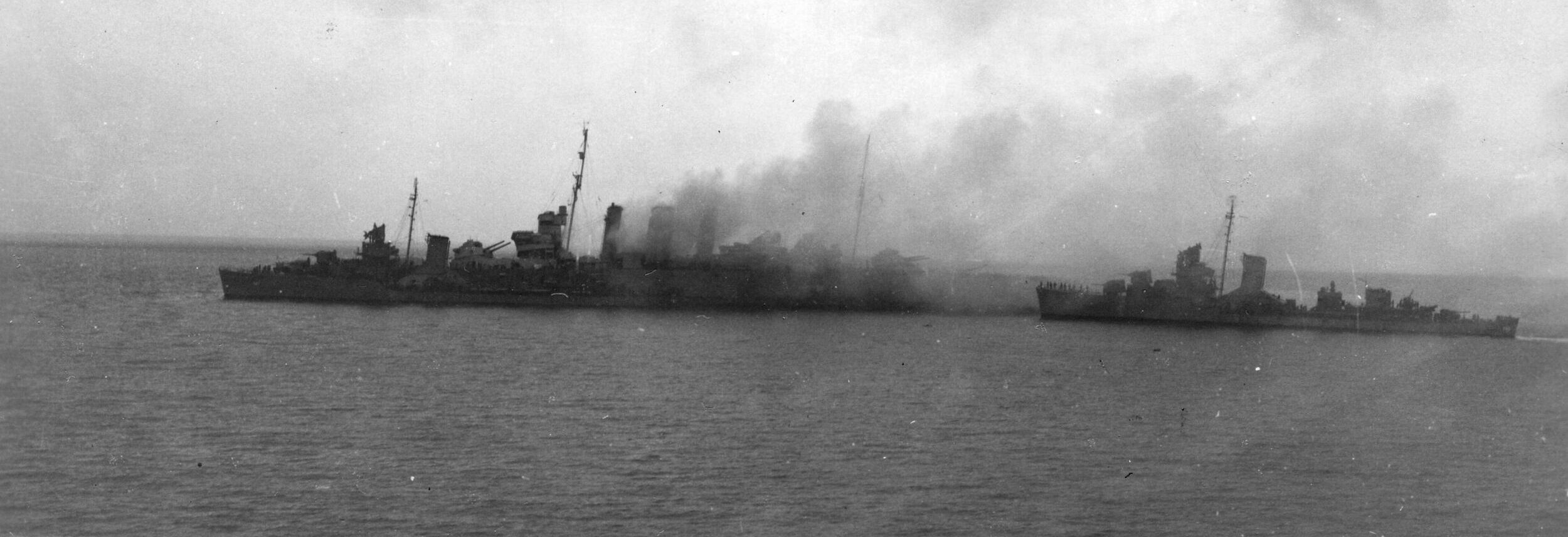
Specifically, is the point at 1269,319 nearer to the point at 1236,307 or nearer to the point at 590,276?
the point at 1236,307

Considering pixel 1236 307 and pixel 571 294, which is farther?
pixel 1236 307

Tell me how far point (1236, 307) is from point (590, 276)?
37.6m

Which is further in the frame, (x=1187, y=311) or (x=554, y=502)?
(x=1187, y=311)

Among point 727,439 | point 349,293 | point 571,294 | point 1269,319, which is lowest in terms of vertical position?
point 727,439

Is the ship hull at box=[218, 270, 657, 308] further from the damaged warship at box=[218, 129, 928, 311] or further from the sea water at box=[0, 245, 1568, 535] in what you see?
the sea water at box=[0, 245, 1568, 535]

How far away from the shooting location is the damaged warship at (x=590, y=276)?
67000mm

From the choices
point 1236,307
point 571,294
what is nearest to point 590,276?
point 571,294

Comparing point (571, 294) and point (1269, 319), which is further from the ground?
point (1269, 319)

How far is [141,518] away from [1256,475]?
2083 centimetres

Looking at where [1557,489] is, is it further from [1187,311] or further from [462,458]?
[1187,311]

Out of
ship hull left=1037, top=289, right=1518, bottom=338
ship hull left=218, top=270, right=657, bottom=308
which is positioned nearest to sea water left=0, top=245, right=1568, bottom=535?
ship hull left=218, top=270, right=657, bottom=308

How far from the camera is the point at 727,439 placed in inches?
1088

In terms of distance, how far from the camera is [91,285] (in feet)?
265

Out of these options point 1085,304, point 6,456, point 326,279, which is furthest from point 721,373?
point 1085,304
